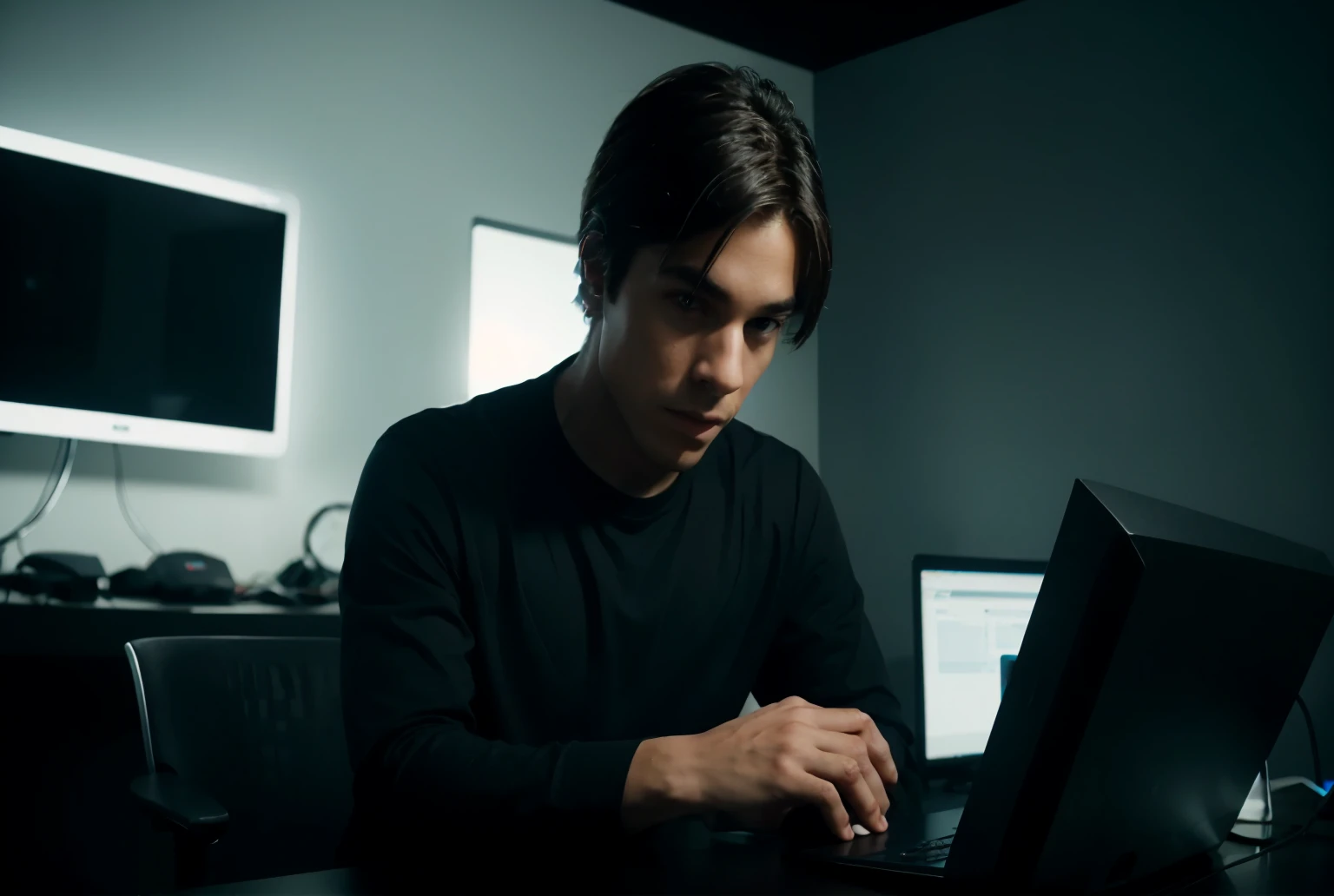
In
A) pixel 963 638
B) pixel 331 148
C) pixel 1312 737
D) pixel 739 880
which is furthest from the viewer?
pixel 331 148

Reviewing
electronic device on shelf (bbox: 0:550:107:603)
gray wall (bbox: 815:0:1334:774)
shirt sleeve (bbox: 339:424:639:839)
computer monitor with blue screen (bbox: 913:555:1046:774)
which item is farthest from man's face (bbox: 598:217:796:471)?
gray wall (bbox: 815:0:1334:774)

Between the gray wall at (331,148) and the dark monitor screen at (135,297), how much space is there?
14 centimetres

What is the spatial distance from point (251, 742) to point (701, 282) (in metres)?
0.79

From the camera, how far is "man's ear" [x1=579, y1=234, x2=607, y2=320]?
1.15m

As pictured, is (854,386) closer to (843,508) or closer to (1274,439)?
(843,508)

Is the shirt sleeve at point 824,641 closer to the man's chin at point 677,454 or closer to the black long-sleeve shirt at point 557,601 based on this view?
the black long-sleeve shirt at point 557,601

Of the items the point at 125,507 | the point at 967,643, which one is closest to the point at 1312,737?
the point at 967,643

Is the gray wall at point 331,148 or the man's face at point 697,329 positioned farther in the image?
the gray wall at point 331,148

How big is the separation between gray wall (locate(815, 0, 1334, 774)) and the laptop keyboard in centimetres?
179

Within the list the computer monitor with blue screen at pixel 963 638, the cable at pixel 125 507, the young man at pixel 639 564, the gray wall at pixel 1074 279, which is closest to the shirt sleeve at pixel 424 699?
the young man at pixel 639 564

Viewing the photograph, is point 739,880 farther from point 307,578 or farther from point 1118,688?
point 307,578

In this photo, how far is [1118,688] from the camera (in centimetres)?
60

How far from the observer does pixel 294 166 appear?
96.5 inches

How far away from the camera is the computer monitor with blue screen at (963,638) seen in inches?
89.1
